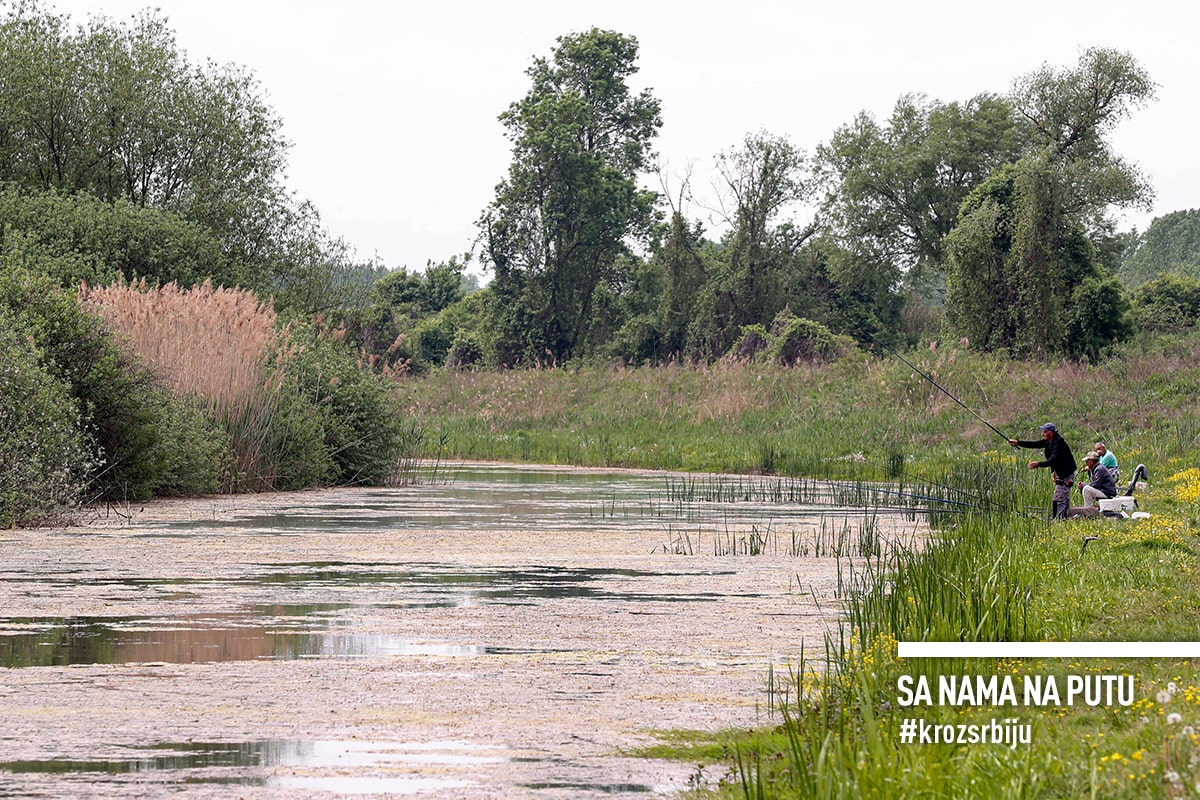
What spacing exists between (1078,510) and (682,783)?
10289mm

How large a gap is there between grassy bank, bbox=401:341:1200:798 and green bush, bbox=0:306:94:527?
789 centimetres

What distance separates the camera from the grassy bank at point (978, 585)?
15.2 ft

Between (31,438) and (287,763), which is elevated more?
(31,438)

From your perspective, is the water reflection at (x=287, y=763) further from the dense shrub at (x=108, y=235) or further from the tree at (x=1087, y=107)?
the tree at (x=1087, y=107)

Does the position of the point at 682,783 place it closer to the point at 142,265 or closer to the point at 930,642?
the point at 930,642

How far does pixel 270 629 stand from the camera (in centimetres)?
869

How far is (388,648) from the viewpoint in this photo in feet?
26.6

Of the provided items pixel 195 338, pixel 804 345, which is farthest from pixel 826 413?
pixel 195 338

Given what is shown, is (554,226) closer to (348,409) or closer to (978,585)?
(348,409)

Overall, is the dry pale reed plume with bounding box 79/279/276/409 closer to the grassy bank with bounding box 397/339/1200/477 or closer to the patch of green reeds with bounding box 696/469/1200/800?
the grassy bank with bounding box 397/339/1200/477

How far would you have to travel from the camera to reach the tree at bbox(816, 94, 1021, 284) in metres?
57.8

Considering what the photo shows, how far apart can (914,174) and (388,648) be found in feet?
174

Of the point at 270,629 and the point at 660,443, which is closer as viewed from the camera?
the point at 270,629

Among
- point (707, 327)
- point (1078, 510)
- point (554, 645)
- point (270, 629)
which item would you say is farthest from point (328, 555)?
point (707, 327)
